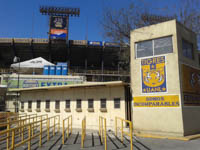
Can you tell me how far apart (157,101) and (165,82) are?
46.6 inches

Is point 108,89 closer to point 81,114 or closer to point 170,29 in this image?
point 81,114

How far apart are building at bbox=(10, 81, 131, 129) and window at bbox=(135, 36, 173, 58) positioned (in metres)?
2.36

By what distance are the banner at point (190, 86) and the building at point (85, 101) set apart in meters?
3.61

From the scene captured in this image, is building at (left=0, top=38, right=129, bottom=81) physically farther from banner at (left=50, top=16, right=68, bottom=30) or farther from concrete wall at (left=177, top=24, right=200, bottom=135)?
concrete wall at (left=177, top=24, right=200, bottom=135)

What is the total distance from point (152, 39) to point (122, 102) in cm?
451

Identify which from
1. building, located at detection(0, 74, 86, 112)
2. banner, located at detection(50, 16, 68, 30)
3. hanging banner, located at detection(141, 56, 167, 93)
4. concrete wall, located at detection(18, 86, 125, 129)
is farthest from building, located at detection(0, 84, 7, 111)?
banner, located at detection(50, 16, 68, 30)

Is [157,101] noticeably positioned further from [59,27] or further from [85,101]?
[59,27]

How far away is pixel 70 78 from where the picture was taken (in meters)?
30.9

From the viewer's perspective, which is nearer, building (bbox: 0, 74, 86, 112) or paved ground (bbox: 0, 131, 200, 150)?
paved ground (bbox: 0, 131, 200, 150)

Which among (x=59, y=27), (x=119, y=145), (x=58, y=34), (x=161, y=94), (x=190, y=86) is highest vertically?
(x=59, y=27)

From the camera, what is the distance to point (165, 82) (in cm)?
1052

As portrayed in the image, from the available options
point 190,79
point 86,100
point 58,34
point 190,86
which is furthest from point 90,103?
point 58,34

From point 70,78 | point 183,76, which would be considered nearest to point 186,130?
point 183,76

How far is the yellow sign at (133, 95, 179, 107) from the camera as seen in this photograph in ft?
33.2
